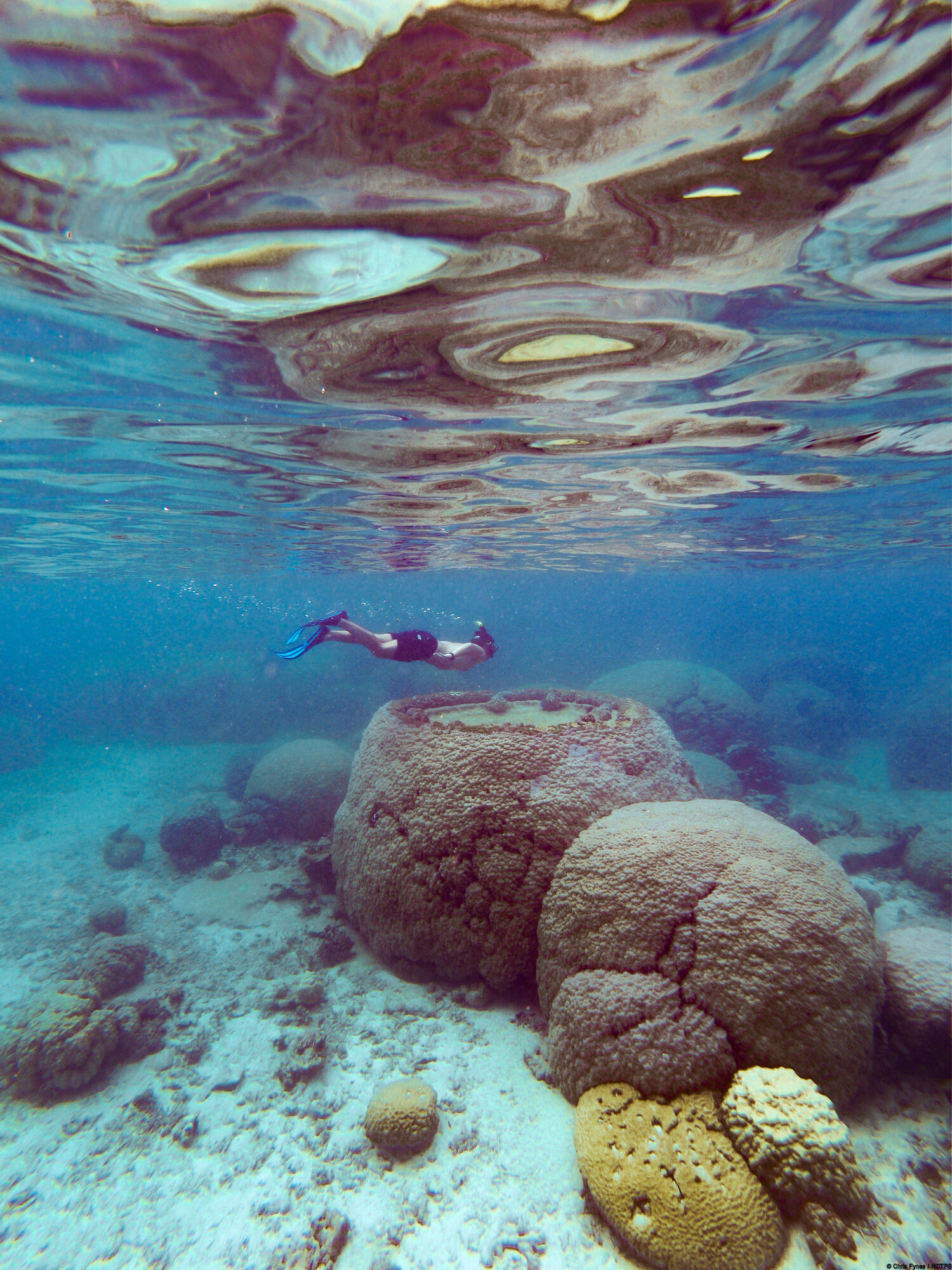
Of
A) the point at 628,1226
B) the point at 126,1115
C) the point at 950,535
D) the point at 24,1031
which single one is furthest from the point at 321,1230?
Answer: the point at 950,535

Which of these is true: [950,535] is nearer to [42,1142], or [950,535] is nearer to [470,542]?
[470,542]

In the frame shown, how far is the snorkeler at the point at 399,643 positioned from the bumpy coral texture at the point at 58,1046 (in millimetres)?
5760

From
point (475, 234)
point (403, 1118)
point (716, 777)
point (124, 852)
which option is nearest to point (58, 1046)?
point (403, 1118)

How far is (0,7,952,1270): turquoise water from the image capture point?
361 centimetres

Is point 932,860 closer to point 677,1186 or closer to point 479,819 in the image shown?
point 479,819

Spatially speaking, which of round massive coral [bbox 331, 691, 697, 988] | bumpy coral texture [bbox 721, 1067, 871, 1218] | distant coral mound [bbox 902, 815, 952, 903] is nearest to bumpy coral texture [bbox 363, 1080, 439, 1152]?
round massive coral [bbox 331, 691, 697, 988]

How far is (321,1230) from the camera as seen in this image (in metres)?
4.24

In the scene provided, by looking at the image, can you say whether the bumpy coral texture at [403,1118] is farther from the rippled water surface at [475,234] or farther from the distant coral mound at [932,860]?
the distant coral mound at [932,860]

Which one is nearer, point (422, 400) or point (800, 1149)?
point (800, 1149)

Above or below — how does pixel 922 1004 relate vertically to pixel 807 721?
above

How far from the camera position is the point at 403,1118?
A: 16.1ft

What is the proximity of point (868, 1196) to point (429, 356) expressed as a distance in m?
9.31

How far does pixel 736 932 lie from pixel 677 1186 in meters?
1.78

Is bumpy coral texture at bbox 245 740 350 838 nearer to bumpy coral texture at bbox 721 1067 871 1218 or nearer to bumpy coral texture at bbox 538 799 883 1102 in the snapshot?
bumpy coral texture at bbox 538 799 883 1102
